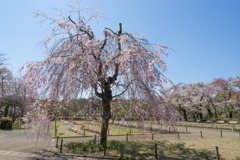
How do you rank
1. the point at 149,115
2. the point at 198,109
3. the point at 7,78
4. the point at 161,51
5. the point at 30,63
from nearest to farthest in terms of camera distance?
the point at 30,63 → the point at 161,51 → the point at 149,115 → the point at 7,78 → the point at 198,109

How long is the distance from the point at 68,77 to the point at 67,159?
439cm

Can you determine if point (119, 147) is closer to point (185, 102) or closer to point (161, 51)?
point (161, 51)

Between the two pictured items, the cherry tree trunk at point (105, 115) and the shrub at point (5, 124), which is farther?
the shrub at point (5, 124)

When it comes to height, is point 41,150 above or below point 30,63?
below

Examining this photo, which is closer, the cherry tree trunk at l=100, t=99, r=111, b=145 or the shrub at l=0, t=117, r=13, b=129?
the cherry tree trunk at l=100, t=99, r=111, b=145

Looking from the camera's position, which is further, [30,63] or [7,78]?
[7,78]

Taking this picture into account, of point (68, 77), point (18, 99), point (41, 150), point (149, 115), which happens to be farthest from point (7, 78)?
point (149, 115)

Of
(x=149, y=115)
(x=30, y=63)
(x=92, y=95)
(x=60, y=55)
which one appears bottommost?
(x=149, y=115)

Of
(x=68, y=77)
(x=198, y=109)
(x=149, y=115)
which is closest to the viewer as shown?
(x=68, y=77)

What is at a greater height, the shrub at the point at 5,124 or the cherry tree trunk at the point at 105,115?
the cherry tree trunk at the point at 105,115

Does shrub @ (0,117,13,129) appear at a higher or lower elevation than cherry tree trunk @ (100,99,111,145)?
lower

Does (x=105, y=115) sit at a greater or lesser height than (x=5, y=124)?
greater

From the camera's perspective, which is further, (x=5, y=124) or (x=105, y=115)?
(x=5, y=124)

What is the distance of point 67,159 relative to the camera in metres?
7.98
